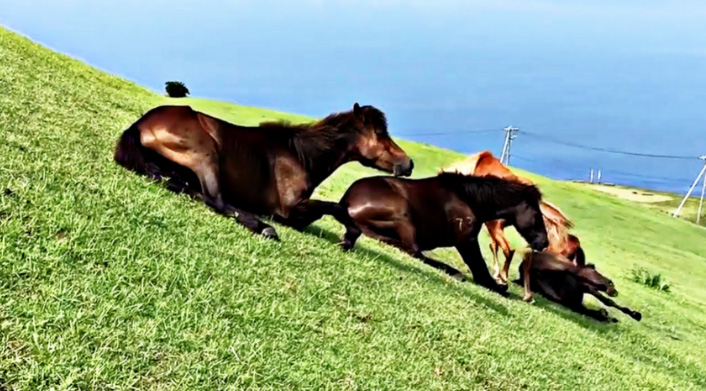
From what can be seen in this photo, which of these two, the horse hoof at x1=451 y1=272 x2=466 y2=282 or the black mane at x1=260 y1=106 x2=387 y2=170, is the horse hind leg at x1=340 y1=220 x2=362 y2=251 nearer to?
the black mane at x1=260 y1=106 x2=387 y2=170

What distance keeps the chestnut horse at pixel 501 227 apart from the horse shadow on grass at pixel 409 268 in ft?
10.6

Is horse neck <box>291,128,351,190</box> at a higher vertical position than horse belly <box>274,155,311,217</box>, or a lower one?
higher

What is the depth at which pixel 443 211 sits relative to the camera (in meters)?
9.73

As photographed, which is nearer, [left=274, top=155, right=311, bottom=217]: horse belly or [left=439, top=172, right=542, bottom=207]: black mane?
[left=274, top=155, right=311, bottom=217]: horse belly

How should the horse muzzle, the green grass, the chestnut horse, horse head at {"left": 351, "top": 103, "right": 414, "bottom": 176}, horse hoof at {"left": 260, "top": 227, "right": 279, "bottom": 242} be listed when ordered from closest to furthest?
the green grass < horse hoof at {"left": 260, "top": 227, "right": 279, "bottom": 242} < horse head at {"left": 351, "top": 103, "right": 414, "bottom": 176} < the horse muzzle < the chestnut horse

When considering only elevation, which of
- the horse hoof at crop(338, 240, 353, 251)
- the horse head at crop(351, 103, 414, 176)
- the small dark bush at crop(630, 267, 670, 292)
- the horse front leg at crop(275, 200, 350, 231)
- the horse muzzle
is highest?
the horse head at crop(351, 103, 414, 176)

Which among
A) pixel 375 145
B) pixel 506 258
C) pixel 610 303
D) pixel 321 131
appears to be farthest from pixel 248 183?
pixel 610 303

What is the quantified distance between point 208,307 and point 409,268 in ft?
12.5

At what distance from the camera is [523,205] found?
10.0 metres

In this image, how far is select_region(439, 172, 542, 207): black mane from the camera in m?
9.94

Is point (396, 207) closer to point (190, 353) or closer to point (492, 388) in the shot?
point (492, 388)

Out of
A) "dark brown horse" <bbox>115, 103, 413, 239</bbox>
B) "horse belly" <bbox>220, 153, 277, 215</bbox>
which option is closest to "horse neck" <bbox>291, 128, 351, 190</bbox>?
"dark brown horse" <bbox>115, 103, 413, 239</bbox>

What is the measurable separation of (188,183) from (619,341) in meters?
5.54

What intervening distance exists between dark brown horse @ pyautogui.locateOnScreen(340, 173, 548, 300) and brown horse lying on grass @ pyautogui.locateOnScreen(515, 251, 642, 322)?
1.40 meters
